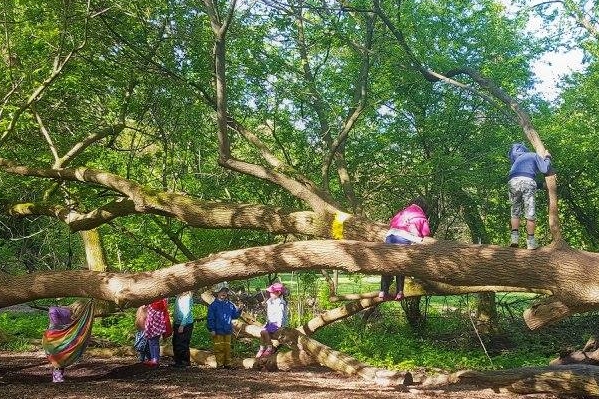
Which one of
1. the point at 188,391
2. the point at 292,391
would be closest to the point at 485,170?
the point at 292,391

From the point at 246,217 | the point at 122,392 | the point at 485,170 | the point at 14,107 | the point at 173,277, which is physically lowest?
the point at 122,392

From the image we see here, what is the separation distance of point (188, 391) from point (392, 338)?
23.5 feet

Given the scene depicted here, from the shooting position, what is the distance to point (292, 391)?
Answer: 310 inches

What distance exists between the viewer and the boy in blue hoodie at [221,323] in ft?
32.9

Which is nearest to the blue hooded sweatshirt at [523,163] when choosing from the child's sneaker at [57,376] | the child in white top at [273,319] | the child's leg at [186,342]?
the child in white top at [273,319]

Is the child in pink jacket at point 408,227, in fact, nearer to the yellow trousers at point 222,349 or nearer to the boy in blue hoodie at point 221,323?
the boy in blue hoodie at point 221,323

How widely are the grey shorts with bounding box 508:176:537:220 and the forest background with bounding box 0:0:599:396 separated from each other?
5.60 feet

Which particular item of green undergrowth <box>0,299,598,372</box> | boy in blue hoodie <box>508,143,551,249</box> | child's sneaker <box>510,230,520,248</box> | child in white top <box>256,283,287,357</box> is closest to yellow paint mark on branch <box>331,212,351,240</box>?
child's sneaker <box>510,230,520,248</box>

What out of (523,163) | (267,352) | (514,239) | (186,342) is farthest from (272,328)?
(523,163)

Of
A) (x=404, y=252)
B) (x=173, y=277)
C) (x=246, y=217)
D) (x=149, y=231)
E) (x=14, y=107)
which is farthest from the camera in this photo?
(x=149, y=231)

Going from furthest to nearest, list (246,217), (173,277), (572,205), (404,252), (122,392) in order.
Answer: (572,205), (122,392), (246,217), (173,277), (404,252)

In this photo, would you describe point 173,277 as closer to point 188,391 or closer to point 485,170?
point 188,391

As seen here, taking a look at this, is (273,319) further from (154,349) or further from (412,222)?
(412,222)

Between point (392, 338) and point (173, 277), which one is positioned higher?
point (173, 277)
